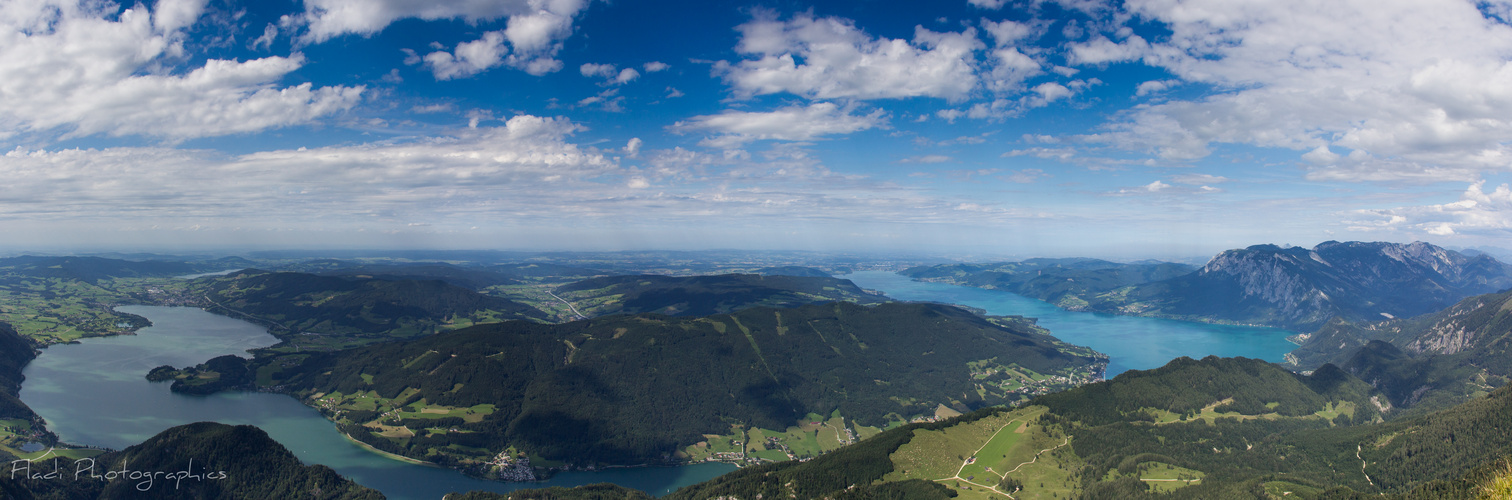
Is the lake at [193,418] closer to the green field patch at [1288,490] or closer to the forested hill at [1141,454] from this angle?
the forested hill at [1141,454]

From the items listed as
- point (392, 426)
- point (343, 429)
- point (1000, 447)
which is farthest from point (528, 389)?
point (1000, 447)

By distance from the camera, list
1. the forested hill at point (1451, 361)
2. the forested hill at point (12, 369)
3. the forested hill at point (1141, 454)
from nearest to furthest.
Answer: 1. the forested hill at point (1141, 454)
2. the forested hill at point (12, 369)
3. the forested hill at point (1451, 361)

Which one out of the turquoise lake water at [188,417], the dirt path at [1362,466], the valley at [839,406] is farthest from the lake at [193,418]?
the dirt path at [1362,466]

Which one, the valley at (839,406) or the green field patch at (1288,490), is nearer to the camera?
the green field patch at (1288,490)

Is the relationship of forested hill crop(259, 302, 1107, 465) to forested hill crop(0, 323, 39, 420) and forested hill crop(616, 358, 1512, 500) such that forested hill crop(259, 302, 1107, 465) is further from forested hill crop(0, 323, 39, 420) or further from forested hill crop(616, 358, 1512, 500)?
forested hill crop(616, 358, 1512, 500)

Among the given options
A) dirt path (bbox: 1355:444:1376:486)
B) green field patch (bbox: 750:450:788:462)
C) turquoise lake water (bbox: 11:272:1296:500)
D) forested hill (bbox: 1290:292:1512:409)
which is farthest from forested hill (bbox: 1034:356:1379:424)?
turquoise lake water (bbox: 11:272:1296:500)

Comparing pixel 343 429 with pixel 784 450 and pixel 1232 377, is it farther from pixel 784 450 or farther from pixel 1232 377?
pixel 1232 377
